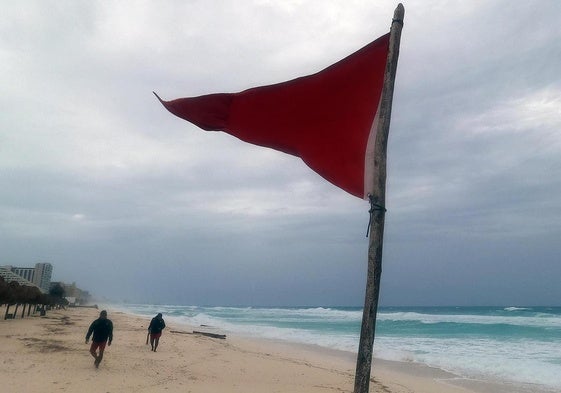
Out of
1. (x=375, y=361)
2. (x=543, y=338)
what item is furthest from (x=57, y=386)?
(x=543, y=338)

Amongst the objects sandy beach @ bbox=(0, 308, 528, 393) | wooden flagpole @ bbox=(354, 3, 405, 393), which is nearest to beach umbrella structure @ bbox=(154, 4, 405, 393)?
wooden flagpole @ bbox=(354, 3, 405, 393)

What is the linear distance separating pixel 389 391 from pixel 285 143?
10.6m

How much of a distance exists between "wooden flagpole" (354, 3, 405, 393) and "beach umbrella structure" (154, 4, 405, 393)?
10 cm

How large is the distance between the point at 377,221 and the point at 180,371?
1177 centimetres

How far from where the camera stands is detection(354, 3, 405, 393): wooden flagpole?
366cm

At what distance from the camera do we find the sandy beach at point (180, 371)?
443 inches

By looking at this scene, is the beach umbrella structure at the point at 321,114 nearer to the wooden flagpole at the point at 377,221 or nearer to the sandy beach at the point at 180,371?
the wooden flagpole at the point at 377,221

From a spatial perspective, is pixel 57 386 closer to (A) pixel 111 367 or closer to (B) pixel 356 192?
(A) pixel 111 367

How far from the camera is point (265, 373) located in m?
14.8

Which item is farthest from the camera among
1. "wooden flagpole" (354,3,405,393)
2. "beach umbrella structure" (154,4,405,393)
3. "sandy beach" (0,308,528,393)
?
"sandy beach" (0,308,528,393)

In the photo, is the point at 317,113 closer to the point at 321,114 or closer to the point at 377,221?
the point at 321,114

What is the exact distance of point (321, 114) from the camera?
472 cm

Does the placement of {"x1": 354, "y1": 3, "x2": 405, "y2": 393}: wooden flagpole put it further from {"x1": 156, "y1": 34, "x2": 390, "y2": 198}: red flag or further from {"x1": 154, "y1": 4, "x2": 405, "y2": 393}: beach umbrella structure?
{"x1": 156, "y1": 34, "x2": 390, "y2": 198}: red flag

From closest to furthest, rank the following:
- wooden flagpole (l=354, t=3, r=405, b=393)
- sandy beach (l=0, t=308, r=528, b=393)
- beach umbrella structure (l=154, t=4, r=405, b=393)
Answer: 1. wooden flagpole (l=354, t=3, r=405, b=393)
2. beach umbrella structure (l=154, t=4, r=405, b=393)
3. sandy beach (l=0, t=308, r=528, b=393)
